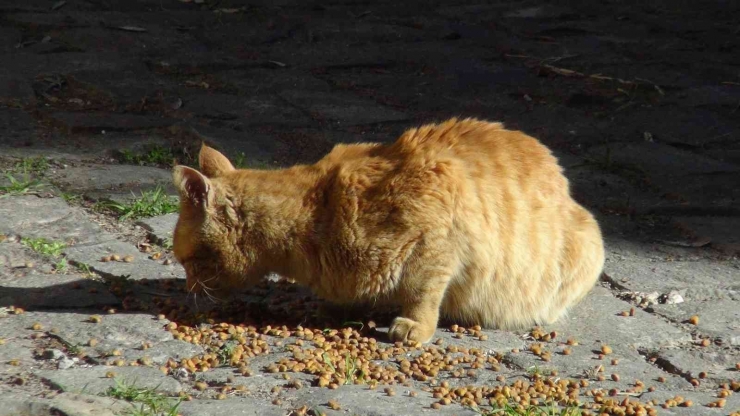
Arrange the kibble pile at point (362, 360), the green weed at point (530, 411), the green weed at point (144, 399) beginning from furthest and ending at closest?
the kibble pile at point (362, 360), the green weed at point (530, 411), the green weed at point (144, 399)

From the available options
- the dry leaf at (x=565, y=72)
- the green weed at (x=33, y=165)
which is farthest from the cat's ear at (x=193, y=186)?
the dry leaf at (x=565, y=72)

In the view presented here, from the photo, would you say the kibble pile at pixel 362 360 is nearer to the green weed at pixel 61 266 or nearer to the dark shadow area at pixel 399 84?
the green weed at pixel 61 266

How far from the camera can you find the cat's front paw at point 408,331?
12.7ft

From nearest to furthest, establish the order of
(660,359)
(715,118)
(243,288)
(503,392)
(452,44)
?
(503,392)
(660,359)
(243,288)
(715,118)
(452,44)

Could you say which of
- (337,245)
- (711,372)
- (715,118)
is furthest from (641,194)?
(337,245)

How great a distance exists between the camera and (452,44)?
8.86 m

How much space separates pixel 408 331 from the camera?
388 centimetres

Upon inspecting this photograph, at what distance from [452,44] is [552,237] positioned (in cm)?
484

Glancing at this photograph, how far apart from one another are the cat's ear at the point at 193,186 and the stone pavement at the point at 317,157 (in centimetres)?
46

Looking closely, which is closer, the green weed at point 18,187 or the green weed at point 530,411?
the green weed at point 530,411

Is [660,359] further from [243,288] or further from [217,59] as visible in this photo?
[217,59]

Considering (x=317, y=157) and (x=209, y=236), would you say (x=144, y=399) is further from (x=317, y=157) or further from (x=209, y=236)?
(x=317, y=157)

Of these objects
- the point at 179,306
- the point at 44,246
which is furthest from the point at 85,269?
the point at 179,306

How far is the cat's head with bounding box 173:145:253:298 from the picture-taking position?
13.0 ft
